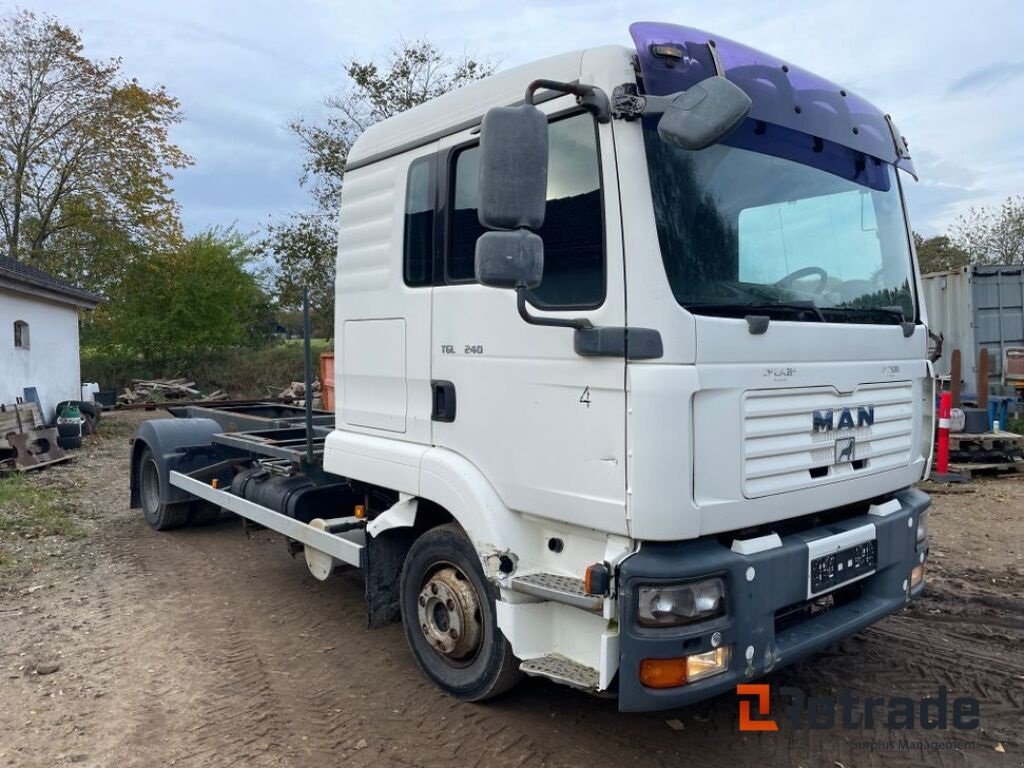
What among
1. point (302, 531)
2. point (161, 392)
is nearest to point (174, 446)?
point (302, 531)

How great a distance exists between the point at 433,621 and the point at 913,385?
261 centimetres

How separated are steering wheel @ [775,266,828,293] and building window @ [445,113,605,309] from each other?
2.66 feet

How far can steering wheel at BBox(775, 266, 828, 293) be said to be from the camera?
3.25 meters

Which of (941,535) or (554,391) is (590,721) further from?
(941,535)

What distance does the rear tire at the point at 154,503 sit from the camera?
712 centimetres

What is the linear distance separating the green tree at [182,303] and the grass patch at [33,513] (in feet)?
62.7

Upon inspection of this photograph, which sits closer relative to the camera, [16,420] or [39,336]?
[16,420]

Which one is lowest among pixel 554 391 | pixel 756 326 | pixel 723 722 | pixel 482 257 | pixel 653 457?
pixel 723 722

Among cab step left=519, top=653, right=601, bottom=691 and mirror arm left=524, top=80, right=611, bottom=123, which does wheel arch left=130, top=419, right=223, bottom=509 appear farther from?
mirror arm left=524, top=80, right=611, bottom=123

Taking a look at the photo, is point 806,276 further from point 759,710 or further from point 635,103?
point 759,710

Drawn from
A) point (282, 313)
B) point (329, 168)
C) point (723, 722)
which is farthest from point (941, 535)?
point (282, 313)

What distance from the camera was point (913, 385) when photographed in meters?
3.82

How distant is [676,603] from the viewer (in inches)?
111

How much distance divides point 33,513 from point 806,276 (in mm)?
8108
